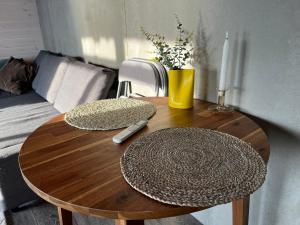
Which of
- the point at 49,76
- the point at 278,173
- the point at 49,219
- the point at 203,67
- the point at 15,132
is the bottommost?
the point at 49,219

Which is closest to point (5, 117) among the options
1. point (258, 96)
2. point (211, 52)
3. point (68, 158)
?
point (68, 158)

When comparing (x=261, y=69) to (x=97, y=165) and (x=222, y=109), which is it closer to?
(x=222, y=109)

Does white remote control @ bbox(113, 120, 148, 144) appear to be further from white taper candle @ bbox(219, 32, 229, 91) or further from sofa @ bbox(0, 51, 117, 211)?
sofa @ bbox(0, 51, 117, 211)

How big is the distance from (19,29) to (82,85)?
215 cm

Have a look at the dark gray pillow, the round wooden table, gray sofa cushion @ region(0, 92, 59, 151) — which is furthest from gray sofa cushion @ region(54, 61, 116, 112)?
the dark gray pillow

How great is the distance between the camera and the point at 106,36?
76.4 inches

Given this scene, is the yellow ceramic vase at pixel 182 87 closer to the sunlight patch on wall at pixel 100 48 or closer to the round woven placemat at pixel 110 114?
the round woven placemat at pixel 110 114

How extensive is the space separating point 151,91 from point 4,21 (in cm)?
279

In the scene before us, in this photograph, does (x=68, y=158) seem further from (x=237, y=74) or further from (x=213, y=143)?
(x=237, y=74)

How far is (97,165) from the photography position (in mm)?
670

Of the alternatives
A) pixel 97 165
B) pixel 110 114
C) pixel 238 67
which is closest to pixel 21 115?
pixel 110 114

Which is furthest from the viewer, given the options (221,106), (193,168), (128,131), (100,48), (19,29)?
(19,29)

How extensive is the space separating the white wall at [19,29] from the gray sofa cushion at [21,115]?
1.01 meters

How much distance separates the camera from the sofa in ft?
4.97
